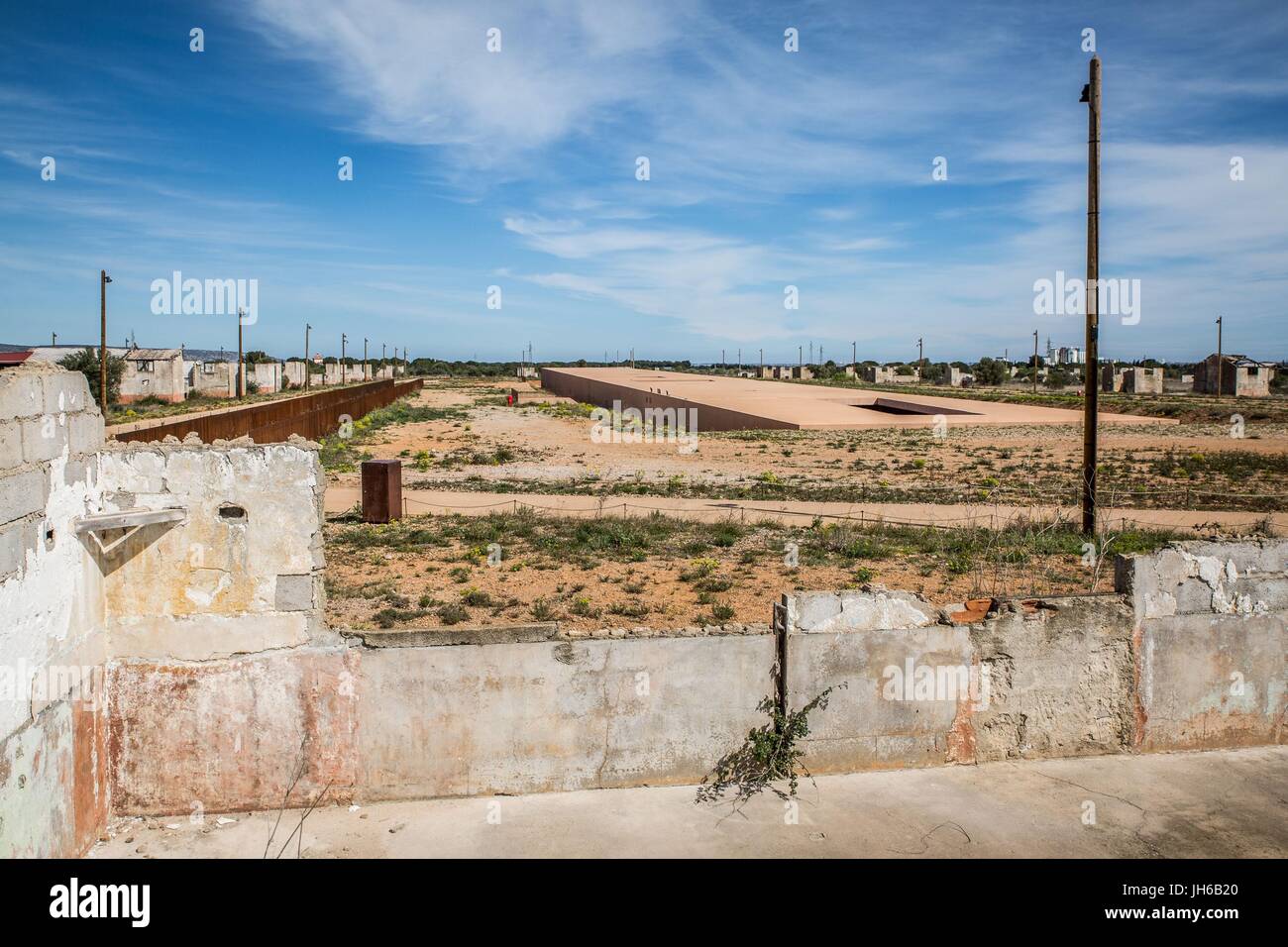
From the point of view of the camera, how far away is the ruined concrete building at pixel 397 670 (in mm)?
5539

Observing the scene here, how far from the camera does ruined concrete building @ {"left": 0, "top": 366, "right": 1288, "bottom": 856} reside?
554 cm

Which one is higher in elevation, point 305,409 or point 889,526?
point 305,409

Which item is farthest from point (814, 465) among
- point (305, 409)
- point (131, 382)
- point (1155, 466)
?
point (131, 382)

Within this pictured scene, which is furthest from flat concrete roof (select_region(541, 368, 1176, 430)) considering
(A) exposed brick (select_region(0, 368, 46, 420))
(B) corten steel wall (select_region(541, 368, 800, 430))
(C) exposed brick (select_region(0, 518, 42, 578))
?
(C) exposed brick (select_region(0, 518, 42, 578))

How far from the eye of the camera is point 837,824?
236 inches

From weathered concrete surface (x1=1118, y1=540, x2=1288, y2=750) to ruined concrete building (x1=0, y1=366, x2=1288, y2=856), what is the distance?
0.08 feet

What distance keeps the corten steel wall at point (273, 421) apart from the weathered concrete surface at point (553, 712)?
794 cm

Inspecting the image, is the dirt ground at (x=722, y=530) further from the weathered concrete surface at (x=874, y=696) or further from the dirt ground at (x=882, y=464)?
the weathered concrete surface at (x=874, y=696)

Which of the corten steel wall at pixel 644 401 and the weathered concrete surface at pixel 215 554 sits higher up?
the corten steel wall at pixel 644 401


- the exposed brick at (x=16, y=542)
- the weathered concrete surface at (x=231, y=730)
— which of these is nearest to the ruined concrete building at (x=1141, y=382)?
the weathered concrete surface at (x=231, y=730)

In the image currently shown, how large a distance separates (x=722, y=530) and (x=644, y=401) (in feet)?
127
